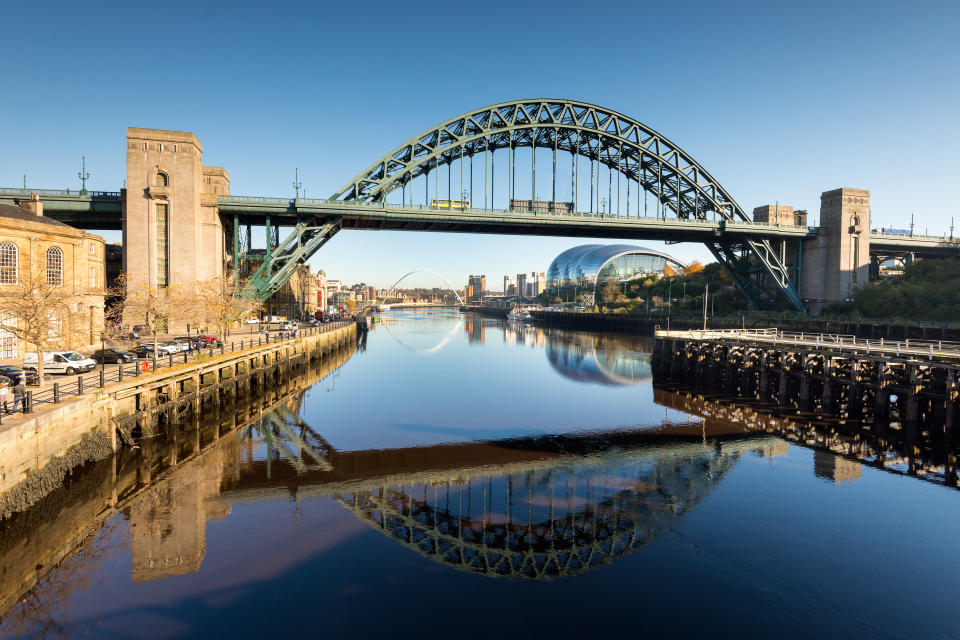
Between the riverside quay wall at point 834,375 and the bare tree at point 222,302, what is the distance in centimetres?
4157

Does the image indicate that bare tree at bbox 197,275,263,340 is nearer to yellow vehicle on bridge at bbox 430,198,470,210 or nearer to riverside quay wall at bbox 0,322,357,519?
riverside quay wall at bbox 0,322,357,519

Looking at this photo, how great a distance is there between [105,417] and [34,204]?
124 ft

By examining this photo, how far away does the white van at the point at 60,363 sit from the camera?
92.9 ft

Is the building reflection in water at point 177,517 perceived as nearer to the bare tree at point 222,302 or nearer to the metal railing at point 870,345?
the bare tree at point 222,302

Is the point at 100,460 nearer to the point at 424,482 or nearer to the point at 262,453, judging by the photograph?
the point at 262,453

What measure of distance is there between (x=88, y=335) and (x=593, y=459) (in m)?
36.5

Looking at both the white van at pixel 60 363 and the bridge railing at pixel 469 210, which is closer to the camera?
the white van at pixel 60 363

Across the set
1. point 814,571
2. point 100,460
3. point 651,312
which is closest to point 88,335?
point 100,460

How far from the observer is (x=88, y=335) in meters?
37.3

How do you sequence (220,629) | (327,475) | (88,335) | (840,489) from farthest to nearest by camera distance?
(88,335), (327,475), (840,489), (220,629)

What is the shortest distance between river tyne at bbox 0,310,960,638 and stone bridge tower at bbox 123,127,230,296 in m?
31.3

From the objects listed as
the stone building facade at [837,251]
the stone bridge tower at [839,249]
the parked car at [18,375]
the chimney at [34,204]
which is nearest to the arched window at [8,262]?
→ the parked car at [18,375]

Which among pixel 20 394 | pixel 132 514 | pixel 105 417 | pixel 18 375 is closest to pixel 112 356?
pixel 18 375

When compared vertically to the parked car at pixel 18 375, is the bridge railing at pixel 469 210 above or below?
above
